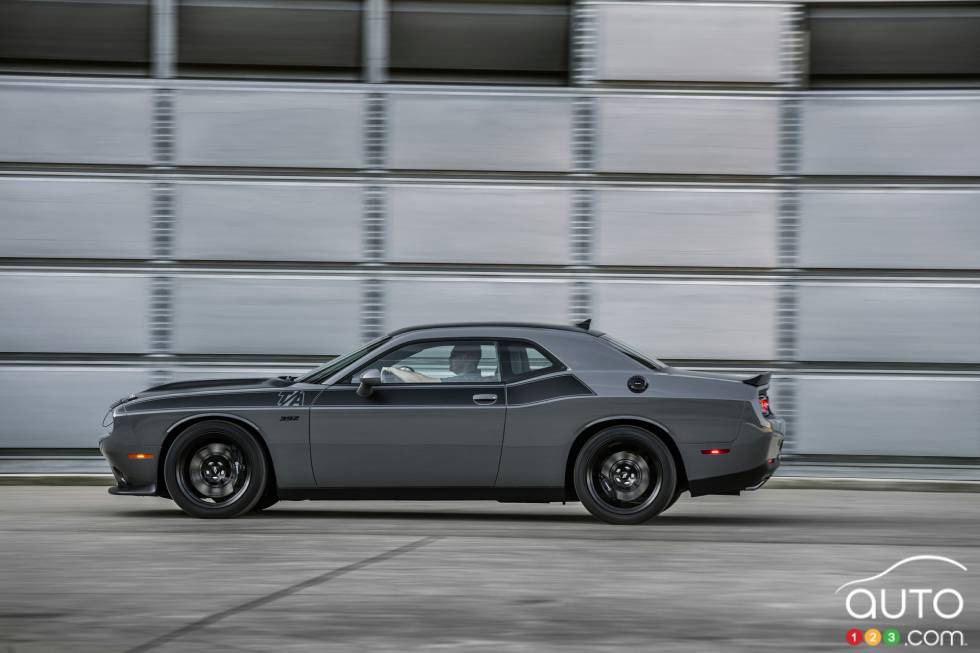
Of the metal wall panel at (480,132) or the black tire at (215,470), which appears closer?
the black tire at (215,470)

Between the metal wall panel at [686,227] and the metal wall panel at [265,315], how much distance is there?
2.83 m

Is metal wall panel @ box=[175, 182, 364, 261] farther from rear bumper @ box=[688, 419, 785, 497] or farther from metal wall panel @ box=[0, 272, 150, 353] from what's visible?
rear bumper @ box=[688, 419, 785, 497]

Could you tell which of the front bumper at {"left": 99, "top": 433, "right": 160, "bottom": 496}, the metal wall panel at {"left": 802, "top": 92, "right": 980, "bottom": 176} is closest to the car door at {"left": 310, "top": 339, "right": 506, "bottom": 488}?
the front bumper at {"left": 99, "top": 433, "right": 160, "bottom": 496}

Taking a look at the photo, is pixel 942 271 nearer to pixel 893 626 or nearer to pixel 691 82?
pixel 691 82

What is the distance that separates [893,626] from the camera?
5.81 m

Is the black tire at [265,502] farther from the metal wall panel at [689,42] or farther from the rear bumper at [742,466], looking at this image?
the metal wall panel at [689,42]

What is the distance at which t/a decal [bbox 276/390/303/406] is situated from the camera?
9.47 meters

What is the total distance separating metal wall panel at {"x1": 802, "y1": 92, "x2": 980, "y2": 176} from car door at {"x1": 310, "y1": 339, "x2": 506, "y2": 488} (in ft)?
19.8

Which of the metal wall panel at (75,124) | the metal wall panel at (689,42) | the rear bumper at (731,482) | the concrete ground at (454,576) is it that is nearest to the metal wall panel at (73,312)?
the metal wall panel at (75,124)

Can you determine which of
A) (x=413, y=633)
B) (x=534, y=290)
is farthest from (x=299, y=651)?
(x=534, y=290)

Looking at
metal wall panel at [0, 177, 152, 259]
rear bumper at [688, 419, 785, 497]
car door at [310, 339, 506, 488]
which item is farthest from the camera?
metal wall panel at [0, 177, 152, 259]

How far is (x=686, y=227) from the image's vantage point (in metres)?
13.9

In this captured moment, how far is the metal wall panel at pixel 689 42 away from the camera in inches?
547

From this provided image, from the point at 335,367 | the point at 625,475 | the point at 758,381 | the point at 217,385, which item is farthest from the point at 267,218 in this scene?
the point at 758,381
